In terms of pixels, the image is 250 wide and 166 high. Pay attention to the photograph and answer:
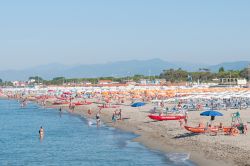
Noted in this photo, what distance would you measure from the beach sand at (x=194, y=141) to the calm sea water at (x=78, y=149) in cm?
85

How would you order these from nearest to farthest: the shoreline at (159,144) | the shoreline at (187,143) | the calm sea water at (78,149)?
the shoreline at (187,143) < the shoreline at (159,144) < the calm sea water at (78,149)

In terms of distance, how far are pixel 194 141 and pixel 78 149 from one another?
707 centimetres

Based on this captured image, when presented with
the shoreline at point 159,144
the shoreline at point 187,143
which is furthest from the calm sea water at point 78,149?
the shoreline at point 187,143

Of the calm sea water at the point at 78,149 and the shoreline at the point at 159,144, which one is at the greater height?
the shoreline at the point at 159,144

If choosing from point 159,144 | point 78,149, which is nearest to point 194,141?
point 159,144

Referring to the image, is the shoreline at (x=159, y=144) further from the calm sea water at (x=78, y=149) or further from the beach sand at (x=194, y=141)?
the calm sea water at (x=78, y=149)

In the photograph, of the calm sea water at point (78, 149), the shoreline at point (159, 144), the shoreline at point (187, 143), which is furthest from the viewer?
the calm sea water at point (78, 149)

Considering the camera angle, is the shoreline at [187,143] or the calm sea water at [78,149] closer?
the shoreline at [187,143]

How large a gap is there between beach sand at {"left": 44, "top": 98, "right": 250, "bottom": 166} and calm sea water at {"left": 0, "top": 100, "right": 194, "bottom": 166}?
0.85 meters

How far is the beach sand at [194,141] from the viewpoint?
23.7 metres

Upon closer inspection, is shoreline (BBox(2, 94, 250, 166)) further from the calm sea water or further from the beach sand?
the calm sea water

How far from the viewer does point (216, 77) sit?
13562cm

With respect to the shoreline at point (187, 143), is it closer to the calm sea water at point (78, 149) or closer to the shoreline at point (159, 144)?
the shoreline at point (159, 144)

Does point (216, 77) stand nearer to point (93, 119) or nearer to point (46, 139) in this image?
point (93, 119)
